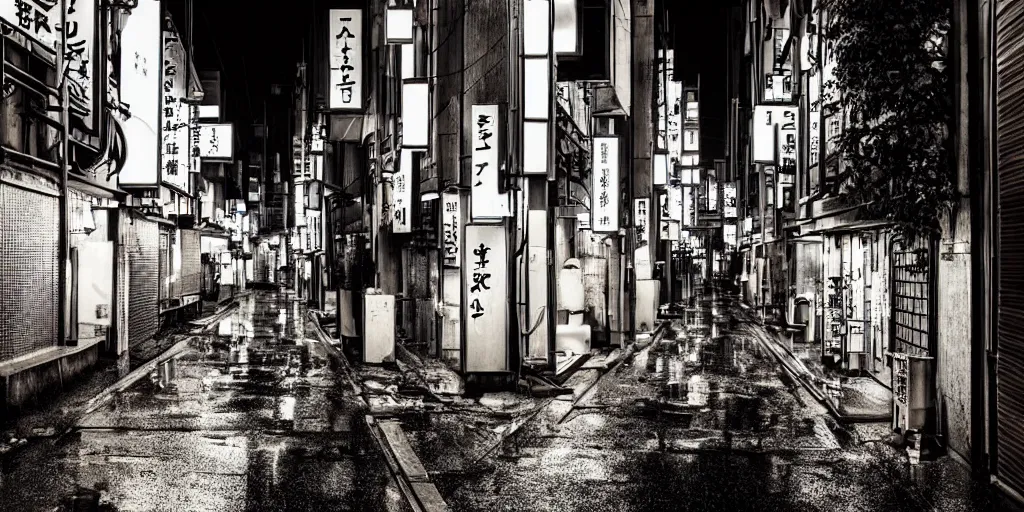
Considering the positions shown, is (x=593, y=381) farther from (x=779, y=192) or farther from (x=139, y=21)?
(x=779, y=192)

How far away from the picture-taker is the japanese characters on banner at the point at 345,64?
98.8 ft

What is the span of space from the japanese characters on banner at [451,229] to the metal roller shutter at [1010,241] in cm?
1475

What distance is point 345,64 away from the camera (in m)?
30.1

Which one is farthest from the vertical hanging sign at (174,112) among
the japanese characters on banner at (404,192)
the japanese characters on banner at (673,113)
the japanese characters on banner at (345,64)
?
the japanese characters on banner at (673,113)

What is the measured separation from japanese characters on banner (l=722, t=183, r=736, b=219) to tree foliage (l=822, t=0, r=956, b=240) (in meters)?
53.1

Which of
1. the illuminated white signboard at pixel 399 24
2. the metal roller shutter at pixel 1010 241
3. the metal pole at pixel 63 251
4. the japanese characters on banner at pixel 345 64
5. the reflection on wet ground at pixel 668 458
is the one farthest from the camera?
the japanese characters on banner at pixel 345 64

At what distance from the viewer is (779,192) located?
124 feet

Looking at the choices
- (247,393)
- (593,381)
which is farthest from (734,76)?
(247,393)

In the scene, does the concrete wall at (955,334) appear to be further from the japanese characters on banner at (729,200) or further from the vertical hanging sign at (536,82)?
the japanese characters on banner at (729,200)

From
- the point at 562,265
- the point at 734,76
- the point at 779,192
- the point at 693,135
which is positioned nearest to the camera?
the point at 562,265

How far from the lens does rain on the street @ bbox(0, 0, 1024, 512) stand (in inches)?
464

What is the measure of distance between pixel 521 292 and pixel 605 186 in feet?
34.9

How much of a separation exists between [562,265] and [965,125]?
Result: 665 inches

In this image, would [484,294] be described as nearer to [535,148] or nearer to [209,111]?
[535,148]
